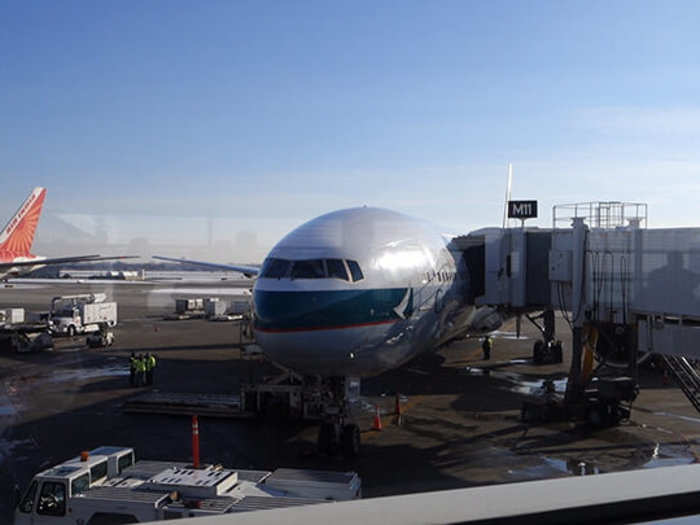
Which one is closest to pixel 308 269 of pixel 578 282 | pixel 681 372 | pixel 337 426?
pixel 337 426

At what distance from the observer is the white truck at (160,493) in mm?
9484

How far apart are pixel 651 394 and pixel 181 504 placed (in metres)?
20.2

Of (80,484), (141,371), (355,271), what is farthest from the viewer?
(141,371)

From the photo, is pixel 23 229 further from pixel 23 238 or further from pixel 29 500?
pixel 29 500

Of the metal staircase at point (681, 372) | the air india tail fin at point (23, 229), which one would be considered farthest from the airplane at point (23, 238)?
the metal staircase at point (681, 372)

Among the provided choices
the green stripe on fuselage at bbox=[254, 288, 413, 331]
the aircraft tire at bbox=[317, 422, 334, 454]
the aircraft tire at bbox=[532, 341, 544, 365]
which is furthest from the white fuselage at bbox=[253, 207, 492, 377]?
the aircraft tire at bbox=[532, 341, 544, 365]

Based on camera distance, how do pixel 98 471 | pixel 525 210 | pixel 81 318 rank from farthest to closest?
pixel 81 318
pixel 525 210
pixel 98 471

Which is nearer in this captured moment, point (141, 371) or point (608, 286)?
point (608, 286)

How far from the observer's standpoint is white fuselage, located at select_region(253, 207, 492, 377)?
14734 mm

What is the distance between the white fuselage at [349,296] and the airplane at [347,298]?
0.08 feet

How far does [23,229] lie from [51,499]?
1824 inches

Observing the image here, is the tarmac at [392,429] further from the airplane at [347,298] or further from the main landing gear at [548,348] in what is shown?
the airplane at [347,298]

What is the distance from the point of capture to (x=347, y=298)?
1506 centimetres

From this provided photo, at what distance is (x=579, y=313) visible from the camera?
61.4ft
